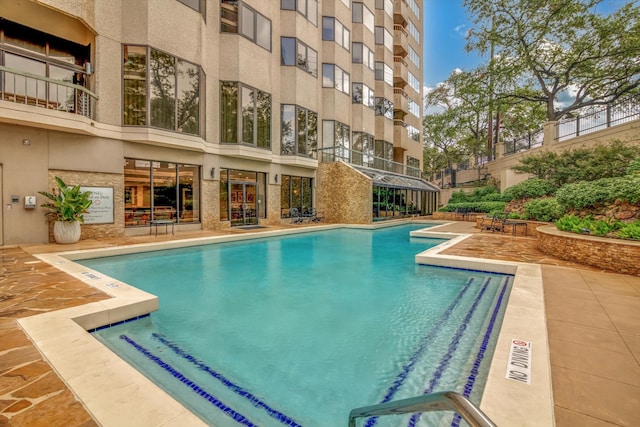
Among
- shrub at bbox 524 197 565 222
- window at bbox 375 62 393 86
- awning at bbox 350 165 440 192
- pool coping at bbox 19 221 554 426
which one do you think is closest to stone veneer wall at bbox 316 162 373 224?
awning at bbox 350 165 440 192

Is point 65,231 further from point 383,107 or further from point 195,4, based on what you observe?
point 383,107

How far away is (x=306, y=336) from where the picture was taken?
4227 millimetres

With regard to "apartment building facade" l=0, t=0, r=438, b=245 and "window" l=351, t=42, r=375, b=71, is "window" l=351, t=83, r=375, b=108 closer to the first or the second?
"apartment building facade" l=0, t=0, r=438, b=245

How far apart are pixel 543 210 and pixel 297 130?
40.7 ft

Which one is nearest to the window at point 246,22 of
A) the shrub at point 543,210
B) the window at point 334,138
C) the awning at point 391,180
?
the window at point 334,138

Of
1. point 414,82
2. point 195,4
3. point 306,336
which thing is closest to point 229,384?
point 306,336

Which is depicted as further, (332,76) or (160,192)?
(332,76)

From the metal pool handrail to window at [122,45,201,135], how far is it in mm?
12682

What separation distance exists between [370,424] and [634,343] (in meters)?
2.87

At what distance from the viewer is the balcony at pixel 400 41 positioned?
28.7m

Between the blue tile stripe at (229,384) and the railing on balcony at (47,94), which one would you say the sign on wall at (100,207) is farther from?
the blue tile stripe at (229,384)

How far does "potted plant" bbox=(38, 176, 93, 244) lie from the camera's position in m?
9.48

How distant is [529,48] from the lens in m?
20.2

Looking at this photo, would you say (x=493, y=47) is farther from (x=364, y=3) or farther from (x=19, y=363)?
(x=19, y=363)
